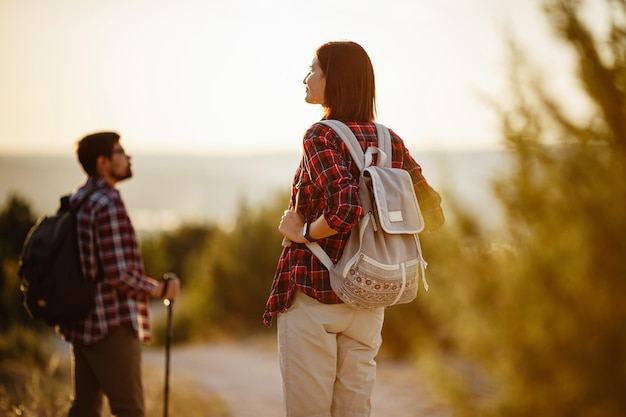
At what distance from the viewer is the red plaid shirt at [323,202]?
286 centimetres

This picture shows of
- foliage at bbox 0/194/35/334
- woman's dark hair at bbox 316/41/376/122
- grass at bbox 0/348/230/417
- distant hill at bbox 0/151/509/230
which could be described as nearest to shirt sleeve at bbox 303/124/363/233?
woman's dark hair at bbox 316/41/376/122

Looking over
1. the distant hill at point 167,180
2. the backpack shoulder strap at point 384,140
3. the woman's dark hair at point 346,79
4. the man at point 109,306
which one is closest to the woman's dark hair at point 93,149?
the man at point 109,306

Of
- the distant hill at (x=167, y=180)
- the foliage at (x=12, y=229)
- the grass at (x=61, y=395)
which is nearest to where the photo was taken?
the grass at (x=61, y=395)

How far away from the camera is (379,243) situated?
2.92 metres

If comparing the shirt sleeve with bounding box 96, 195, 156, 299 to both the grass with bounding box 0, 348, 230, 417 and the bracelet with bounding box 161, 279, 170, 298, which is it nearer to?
the bracelet with bounding box 161, 279, 170, 298

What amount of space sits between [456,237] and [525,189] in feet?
1.28

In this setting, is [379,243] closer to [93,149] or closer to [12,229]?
[93,149]

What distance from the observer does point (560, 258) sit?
252 centimetres

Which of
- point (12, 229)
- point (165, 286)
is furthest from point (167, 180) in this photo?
point (165, 286)

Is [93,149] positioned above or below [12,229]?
above

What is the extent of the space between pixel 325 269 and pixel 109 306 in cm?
135

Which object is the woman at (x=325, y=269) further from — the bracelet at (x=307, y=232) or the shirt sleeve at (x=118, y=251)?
the shirt sleeve at (x=118, y=251)

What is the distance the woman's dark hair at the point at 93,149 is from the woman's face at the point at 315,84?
51.8 inches

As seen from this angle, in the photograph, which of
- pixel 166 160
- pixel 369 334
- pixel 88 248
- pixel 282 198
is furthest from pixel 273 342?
pixel 166 160
